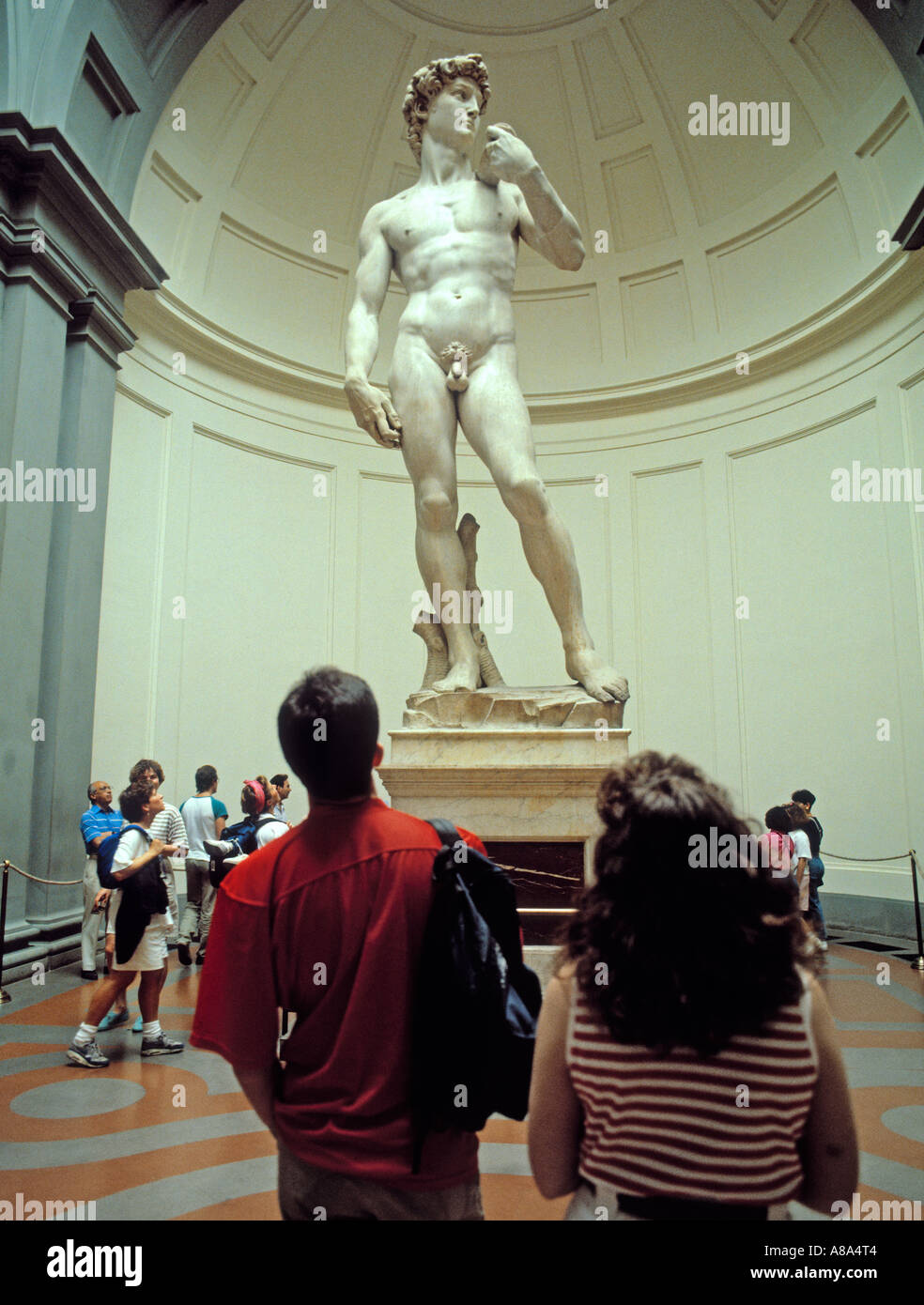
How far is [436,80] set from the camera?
4.59 metres

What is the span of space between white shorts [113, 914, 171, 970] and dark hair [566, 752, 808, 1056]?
3.08 meters

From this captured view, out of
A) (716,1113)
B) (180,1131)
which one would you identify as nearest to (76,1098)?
(180,1131)

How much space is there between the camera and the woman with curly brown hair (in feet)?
3.54

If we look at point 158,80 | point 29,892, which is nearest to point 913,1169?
point 29,892

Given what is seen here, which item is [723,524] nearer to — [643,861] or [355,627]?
[355,627]

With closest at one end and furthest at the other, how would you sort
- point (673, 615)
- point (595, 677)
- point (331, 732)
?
point (331, 732), point (595, 677), point (673, 615)

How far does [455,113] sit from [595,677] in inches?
114

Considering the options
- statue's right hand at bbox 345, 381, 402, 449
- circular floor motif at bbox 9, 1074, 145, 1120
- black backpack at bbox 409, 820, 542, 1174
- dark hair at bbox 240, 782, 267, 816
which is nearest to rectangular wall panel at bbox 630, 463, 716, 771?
dark hair at bbox 240, 782, 267, 816

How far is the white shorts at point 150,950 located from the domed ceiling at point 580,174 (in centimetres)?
634

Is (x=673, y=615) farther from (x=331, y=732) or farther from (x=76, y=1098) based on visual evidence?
(x=331, y=732)

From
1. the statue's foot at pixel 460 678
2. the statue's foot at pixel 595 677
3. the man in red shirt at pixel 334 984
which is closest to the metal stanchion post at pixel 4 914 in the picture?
the statue's foot at pixel 460 678

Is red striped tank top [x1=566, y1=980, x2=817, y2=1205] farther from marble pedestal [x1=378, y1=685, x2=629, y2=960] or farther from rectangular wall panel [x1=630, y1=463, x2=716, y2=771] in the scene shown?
rectangular wall panel [x1=630, y1=463, x2=716, y2=771]

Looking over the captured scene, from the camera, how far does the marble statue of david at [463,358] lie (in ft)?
14.0

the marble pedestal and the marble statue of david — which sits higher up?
the marble statue of david
